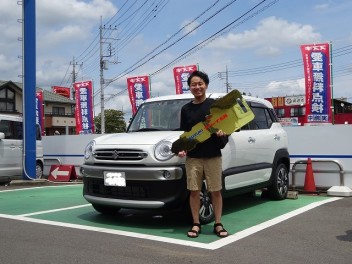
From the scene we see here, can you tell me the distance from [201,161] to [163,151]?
1.82ft

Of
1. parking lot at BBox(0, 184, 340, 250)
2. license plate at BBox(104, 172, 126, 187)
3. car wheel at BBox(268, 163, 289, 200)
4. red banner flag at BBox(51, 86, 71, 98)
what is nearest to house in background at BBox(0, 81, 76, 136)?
red banner flag at BBox(51, 86, 71, 98)

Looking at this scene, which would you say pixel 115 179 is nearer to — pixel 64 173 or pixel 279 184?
pixel 279 184

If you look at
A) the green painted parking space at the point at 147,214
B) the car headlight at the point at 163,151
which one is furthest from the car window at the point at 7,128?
the car headlight at the point at 163,151

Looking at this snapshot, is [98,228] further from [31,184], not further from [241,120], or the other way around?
[31,184]

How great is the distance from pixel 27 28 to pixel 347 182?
32.1ft

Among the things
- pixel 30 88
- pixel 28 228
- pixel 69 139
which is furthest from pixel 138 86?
pixel 28 228

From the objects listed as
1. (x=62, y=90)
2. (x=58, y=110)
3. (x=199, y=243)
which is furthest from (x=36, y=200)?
(x=62, y=90)

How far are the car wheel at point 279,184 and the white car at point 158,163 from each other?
0.67 feet

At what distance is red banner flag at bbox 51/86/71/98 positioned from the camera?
57.1 m

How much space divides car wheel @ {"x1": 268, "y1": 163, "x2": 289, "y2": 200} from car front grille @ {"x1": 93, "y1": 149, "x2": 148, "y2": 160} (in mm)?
3109

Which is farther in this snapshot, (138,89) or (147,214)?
(138,89)

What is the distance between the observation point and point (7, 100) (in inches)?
1764

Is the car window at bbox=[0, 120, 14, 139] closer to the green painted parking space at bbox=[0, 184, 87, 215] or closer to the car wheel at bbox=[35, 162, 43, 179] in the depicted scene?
the car wheel at bbox=[35, 162, 43, 179]

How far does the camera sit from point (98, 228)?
5805 mm
